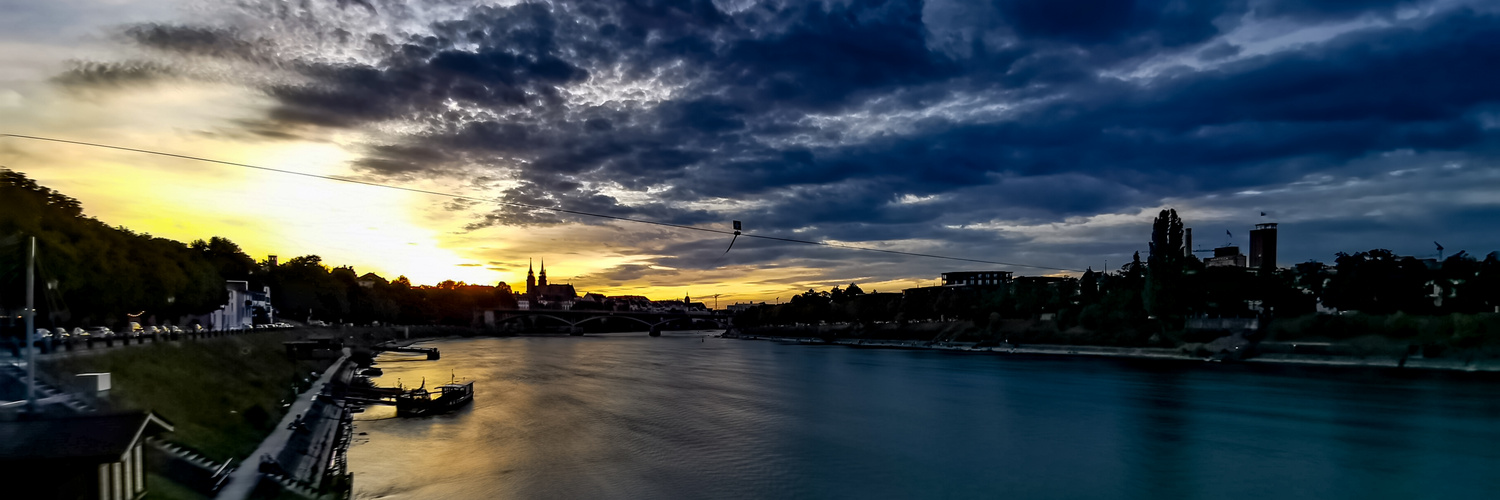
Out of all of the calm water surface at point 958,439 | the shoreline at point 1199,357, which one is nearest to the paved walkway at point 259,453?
the calm water surface at point 958,439

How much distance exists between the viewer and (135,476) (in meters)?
14.2

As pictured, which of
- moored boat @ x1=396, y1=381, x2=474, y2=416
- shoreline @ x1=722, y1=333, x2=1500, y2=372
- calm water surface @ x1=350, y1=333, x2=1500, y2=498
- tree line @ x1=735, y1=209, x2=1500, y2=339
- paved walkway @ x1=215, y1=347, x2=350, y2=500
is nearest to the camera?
paved walkway @ x1=215, y1=347, x2=350, y2=500

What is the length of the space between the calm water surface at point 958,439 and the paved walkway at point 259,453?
2618 millimetres

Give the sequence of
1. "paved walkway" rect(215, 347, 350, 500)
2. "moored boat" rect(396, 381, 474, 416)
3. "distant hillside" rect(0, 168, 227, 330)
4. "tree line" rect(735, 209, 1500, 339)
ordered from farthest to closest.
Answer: "tree line" rect(735, 209, 1500, 339)
"moored boat" rect(396, 381, 474, 416)
"distant hillside" rect(0, 168, 227, 330)
"paved walkway" rect(215, 347, 350, 500)

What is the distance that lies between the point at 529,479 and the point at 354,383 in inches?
1073

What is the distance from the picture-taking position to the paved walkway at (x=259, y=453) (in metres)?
17.6

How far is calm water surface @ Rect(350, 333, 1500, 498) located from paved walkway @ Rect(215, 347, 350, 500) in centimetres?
262

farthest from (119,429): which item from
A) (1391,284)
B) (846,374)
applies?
(1391,284)

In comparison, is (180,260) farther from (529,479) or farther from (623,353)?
(623,353)

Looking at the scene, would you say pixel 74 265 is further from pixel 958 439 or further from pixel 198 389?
pixel 958 439

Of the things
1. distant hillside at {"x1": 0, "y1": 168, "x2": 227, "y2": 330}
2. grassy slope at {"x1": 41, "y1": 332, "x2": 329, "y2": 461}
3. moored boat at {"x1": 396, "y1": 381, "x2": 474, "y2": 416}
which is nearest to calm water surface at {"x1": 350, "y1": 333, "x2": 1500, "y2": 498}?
moored boat at {"x1": 396, "y1": 381, "x2": 474, "y2": 416}

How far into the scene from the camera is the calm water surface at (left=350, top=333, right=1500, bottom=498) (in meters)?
24.9

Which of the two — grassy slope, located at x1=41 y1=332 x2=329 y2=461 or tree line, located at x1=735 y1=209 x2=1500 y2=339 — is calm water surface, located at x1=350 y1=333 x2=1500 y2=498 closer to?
grassy slope, located at x1=41 y1=332 x2=329 y2=461

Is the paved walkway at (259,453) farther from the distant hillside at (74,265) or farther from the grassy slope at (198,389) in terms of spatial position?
the distant hillside at (74,265)
